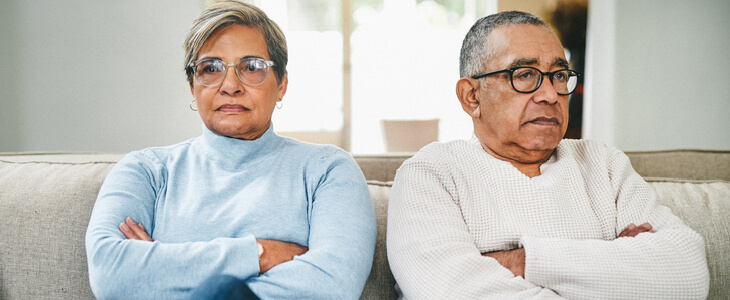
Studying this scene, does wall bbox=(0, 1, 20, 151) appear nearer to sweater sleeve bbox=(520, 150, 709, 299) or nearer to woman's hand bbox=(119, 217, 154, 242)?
woman's hand bbox=(119, 217, 154, 242)

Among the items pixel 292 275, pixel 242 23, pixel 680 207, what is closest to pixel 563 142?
pixel 680 207

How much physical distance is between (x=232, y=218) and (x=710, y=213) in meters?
1.28

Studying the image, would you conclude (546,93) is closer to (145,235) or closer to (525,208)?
(525,208)

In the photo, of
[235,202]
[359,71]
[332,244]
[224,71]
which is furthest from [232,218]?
[359,71]

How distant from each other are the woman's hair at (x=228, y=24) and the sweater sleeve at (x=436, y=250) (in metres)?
0.48

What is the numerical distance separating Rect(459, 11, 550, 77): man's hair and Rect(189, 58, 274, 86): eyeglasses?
0.55 meters

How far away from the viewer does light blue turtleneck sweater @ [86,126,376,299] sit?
3.33 ft

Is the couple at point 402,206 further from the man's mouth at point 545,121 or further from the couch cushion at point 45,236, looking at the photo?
the couch cushion at point 45,236

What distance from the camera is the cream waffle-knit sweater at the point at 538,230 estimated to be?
3.24 ft

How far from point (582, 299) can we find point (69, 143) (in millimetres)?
4284

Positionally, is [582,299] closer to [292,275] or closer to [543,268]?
[543,268]

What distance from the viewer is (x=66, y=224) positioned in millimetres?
1278

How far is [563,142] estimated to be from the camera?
1.33 meters

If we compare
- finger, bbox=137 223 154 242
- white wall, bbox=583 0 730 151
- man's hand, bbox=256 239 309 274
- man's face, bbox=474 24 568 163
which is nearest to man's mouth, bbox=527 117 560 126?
man's face, bbox=474 24 568 163
